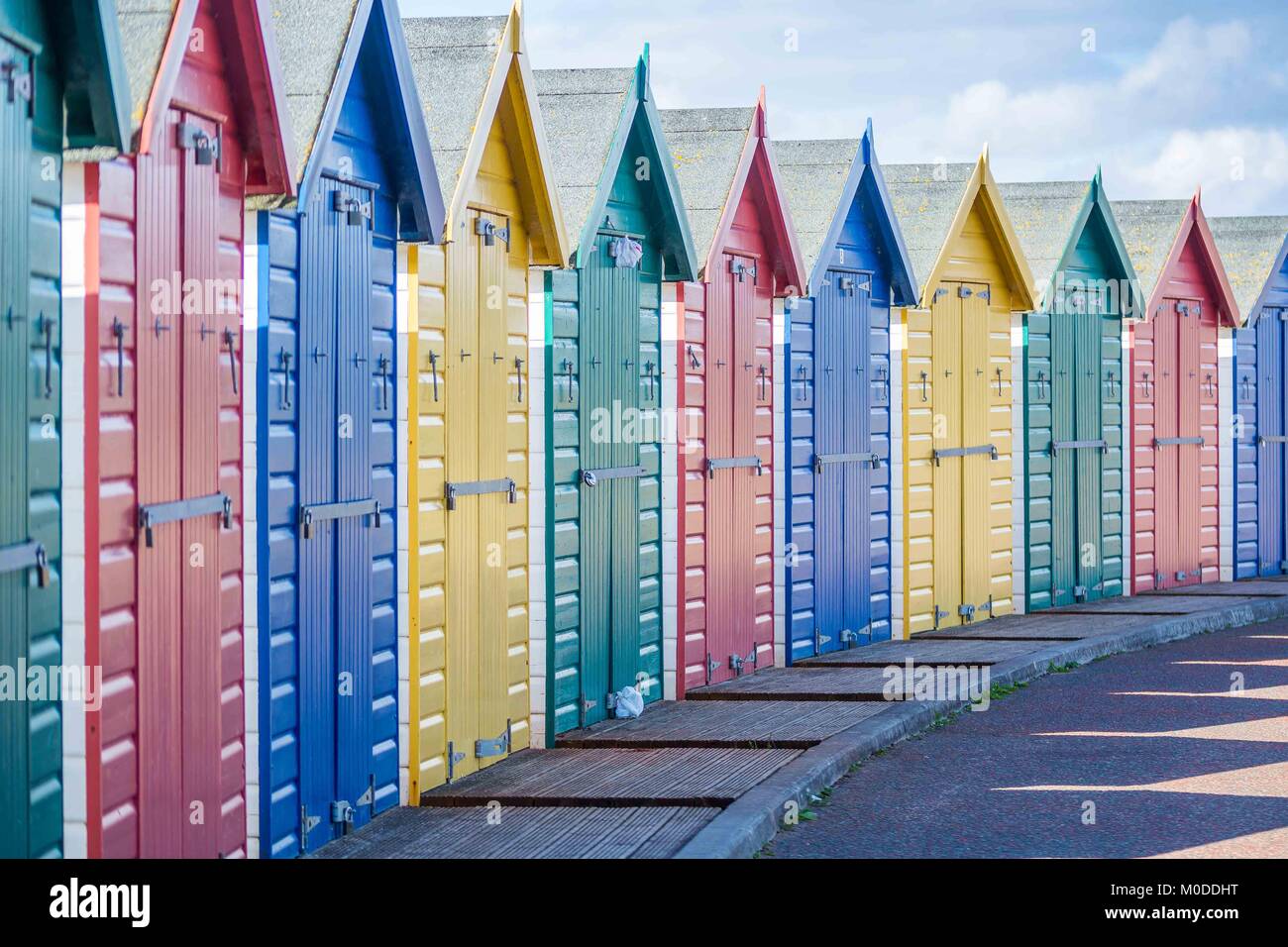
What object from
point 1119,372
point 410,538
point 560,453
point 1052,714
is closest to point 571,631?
point 560,453

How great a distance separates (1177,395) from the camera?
63.4ft

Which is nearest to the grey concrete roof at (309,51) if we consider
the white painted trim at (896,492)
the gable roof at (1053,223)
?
the white painted trim at (896,492)

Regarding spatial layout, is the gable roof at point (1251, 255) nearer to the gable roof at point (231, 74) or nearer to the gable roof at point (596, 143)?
the gable roof at point (596, 143)

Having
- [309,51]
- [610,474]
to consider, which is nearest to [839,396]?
[610,474]

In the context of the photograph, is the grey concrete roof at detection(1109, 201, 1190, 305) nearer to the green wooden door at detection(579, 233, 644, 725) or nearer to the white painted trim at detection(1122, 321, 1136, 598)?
the white painted trim at detection(1122, 321, 1136, 598)

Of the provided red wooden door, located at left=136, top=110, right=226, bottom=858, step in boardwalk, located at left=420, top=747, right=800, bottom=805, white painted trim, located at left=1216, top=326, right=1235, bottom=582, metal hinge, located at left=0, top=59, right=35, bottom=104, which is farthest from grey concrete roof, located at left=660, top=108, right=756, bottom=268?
white painted trim, located at left=1216, top=326, right=1235, bottom=582

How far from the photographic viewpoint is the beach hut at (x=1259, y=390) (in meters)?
20.1

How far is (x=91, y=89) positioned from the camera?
228 inches

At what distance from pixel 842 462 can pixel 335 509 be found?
23.8 feet

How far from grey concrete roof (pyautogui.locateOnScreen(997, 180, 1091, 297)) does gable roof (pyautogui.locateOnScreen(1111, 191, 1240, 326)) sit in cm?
138

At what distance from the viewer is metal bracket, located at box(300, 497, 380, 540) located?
25.8ft

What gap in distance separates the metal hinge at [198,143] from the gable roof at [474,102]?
247 centimetres

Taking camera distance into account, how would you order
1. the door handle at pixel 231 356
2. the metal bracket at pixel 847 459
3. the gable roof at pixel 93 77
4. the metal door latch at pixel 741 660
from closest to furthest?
the gable roof at pixel 93 77, the door handle at pixel 231 356, the metal door latch at pixel 741 660, the metal bracket at pixel 847 459

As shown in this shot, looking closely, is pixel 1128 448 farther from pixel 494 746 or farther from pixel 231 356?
pixel 231 356
